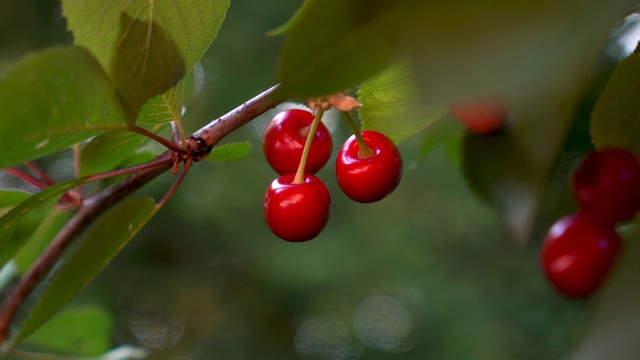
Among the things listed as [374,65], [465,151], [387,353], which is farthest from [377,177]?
[387,353]

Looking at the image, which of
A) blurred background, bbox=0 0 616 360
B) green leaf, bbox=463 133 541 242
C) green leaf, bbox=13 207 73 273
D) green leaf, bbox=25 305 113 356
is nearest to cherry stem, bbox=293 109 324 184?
green leaf, bbox=463 133 541 242

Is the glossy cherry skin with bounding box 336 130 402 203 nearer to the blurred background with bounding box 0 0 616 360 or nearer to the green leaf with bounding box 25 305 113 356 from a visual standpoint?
the green leaf with bounding box 25 305 113 356

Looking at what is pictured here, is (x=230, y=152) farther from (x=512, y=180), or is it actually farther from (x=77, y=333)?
(x=77, y=333)

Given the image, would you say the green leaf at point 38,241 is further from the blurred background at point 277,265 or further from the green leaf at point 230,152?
the blurred background at point 277,265

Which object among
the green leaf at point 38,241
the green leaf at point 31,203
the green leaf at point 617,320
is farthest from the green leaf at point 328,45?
the green leaf at point 38,241

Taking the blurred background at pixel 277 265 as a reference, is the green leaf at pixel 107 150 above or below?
above

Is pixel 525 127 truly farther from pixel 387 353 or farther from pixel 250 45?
pixel 387 353
